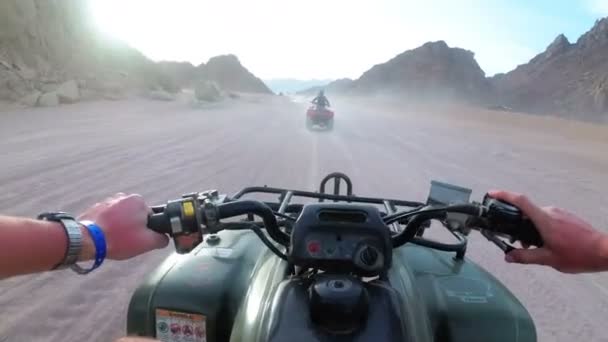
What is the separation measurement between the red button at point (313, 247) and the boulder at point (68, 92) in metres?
20.6

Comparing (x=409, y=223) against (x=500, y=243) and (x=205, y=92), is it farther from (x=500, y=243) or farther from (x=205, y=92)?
(x=205, y=92)

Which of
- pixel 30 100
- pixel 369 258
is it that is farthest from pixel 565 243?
pixel 30 100

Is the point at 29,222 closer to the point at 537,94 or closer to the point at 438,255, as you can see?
the point at 438,255

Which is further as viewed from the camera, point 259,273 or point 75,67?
point 75,67

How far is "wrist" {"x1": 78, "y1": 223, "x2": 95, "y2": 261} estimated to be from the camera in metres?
1.56

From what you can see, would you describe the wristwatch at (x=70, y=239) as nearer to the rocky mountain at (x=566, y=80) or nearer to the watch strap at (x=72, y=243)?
the watch strap at (x=72, y=243)

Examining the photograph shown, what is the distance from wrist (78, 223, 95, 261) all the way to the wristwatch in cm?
1

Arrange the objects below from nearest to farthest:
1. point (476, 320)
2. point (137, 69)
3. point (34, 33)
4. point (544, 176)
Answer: point (476, 320), point (544, 176), point (34, 33), point (137, 69)

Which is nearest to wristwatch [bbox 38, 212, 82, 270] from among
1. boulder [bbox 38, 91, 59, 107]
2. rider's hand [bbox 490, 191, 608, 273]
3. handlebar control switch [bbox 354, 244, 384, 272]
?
handlebar control switch [bbox 354, 244, 384, 272]

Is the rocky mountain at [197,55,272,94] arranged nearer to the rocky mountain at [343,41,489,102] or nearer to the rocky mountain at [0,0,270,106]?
the rocky mountain at [343,41,489,102]

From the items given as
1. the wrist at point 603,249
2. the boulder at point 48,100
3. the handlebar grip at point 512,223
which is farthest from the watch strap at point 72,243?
the boulder at point 48,100

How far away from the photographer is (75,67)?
2588 centimetres

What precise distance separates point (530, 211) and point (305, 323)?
0.87 meters

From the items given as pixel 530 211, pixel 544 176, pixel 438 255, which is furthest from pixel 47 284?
pixel 544 176
